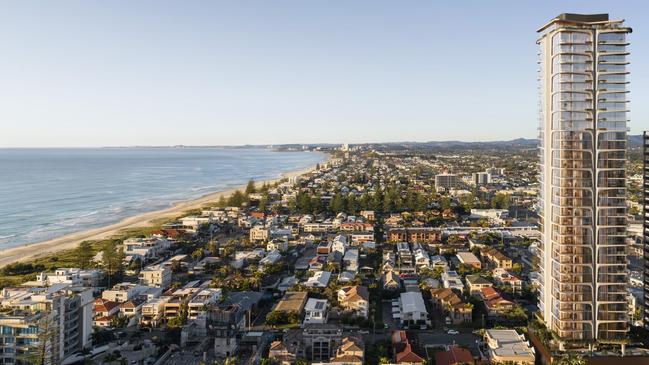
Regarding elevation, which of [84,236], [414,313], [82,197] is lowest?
[414,313]

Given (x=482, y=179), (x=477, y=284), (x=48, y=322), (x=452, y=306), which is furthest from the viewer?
(x=482, y=179)

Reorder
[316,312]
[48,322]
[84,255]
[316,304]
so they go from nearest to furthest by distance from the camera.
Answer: [48,322], [316,312], [316,304], [84,255]

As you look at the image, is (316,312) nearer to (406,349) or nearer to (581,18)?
(406,349)

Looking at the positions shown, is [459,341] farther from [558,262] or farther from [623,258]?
[623,258]

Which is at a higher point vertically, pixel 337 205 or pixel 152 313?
pixel 337 205

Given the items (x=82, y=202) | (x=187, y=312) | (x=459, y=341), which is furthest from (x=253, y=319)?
(x=82, y=202)

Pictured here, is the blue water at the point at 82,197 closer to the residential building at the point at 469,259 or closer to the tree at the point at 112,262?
the tree at the point at 112,262

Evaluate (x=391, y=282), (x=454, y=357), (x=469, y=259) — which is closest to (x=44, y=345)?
(x=454, y=357)
